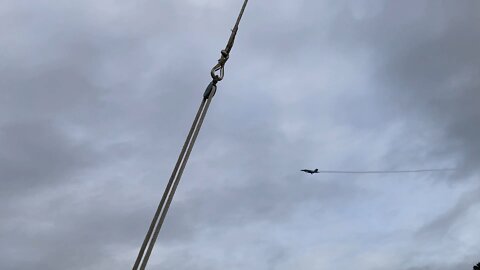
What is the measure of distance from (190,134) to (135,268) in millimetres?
2106

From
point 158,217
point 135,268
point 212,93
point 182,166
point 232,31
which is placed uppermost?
point 232,31

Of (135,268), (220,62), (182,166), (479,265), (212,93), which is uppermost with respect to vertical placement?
(479,265)

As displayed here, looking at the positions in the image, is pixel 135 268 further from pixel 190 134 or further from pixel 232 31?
pixel 232 31

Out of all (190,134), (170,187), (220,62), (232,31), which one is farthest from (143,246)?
(232,31)

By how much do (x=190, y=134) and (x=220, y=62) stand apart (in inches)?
52.9

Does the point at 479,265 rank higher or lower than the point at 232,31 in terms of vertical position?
higher

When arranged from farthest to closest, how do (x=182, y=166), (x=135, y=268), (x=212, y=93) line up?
(x=212, y=93) < (x=182, y=166) < (x=135, y=268)

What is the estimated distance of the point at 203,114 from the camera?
7605 millimetres

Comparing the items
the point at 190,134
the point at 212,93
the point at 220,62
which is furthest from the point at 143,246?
the point at 220,62

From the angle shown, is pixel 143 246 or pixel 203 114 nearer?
pixel 143 246

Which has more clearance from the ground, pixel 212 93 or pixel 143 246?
pixel 212 93

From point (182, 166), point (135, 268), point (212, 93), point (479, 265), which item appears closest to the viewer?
point (135, 268)

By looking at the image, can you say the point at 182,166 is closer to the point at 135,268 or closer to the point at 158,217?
the point at 158,217

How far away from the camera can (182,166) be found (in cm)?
725
